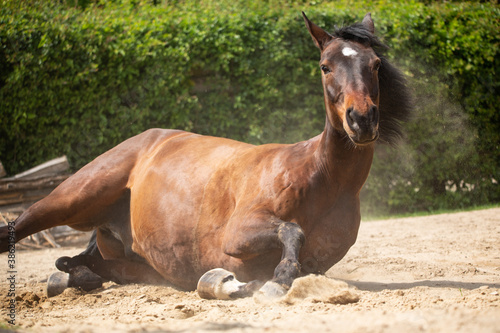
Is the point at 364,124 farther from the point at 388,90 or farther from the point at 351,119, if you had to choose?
the point at 388,90

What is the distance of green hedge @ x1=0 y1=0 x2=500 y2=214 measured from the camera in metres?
7.77

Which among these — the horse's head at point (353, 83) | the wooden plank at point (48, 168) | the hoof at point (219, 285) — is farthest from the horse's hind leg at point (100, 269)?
the wooden plank at point (48, 168)

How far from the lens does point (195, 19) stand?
27.2 ft

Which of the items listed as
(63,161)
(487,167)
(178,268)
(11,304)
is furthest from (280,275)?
(487,167)

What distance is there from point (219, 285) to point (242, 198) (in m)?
0.69

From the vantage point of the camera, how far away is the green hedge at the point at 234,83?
7.77 meters

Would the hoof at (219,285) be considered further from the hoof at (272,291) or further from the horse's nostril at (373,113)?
the horse's nostril at (373,113)

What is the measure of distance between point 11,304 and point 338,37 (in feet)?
10.3

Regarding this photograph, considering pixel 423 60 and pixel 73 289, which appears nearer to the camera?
pixel 73 289

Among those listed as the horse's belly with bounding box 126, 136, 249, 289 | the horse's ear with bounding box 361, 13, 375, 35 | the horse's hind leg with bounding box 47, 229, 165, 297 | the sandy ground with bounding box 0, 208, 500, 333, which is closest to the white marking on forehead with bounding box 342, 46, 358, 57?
the horse's ear with bounding box 361, 13, 375, 35

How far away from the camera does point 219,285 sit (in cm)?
328

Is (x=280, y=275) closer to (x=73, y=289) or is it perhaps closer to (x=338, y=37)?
(x=338, y=37)

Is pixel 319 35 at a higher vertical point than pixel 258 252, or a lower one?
higher

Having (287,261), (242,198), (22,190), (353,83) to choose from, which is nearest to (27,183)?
(22,190)
